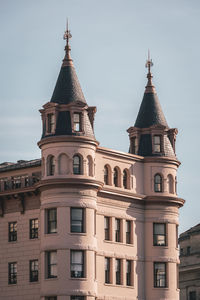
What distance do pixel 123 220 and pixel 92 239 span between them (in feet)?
21.9

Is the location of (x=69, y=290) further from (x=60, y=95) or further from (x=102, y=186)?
(x=60, y=95)

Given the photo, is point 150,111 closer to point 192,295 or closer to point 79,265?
point 79,265

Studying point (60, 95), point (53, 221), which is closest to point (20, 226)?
point (53, 221)

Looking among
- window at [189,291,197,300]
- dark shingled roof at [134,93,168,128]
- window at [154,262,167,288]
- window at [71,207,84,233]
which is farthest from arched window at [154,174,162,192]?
window at [189,291,197,300]

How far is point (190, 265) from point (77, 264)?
5763 cm

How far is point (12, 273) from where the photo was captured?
292 ft

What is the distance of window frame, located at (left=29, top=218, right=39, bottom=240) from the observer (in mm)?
88375

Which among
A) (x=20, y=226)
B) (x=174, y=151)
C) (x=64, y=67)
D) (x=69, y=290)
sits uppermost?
(x=64, y=67)

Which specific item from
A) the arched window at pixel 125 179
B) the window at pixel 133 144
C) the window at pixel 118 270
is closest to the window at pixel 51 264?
the window at pixel 118 270

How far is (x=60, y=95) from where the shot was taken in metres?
88.4

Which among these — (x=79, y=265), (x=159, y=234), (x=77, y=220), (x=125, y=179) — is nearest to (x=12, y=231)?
(x=77, y=220)

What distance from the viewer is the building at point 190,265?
138500mm

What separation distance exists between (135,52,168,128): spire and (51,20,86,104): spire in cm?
1058

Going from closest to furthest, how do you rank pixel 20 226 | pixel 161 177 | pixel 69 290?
pixel 69 290, pixel 20 226, pixel 161 177
